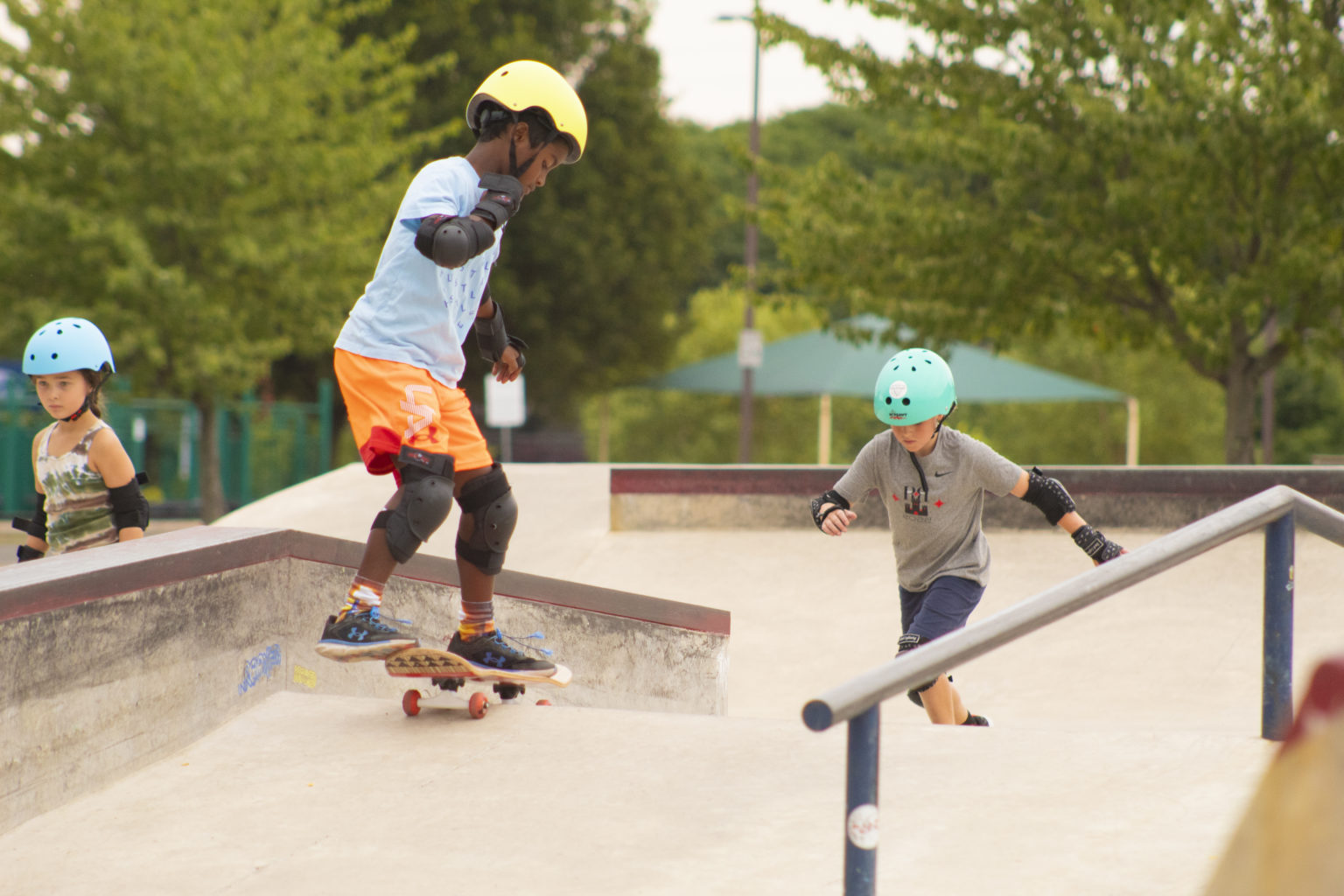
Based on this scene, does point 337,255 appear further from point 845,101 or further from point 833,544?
point 833,544

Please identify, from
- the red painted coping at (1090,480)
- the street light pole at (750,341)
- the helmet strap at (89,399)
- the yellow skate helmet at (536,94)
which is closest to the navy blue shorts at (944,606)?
the yellow skate helmet at (536,94)

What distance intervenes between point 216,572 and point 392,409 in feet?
2.94

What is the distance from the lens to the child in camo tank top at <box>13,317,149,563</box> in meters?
4.38

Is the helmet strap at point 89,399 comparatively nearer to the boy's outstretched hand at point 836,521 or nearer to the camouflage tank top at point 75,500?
the camouflage tank top at point 75,500

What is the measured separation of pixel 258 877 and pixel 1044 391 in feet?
54.5

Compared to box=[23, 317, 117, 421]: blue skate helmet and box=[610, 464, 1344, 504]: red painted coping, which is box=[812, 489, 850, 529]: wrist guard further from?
box=[610, 464, 1344, 504]: red painted coping

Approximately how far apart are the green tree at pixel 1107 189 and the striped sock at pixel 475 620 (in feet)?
30.6

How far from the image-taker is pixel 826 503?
4.27 metres

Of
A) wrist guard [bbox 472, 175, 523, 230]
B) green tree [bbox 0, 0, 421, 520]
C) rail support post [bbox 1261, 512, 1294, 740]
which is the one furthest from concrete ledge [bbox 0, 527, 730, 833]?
green tree [bbox 0, 0, 421, 520]

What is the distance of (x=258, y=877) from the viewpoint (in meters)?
2.68

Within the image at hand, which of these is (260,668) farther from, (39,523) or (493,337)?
(493,337)

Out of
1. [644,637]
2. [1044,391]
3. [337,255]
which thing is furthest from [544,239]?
[644,637]

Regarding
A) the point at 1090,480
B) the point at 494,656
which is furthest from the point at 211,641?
the point at 1090,480

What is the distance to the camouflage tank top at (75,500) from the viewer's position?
4422mm
